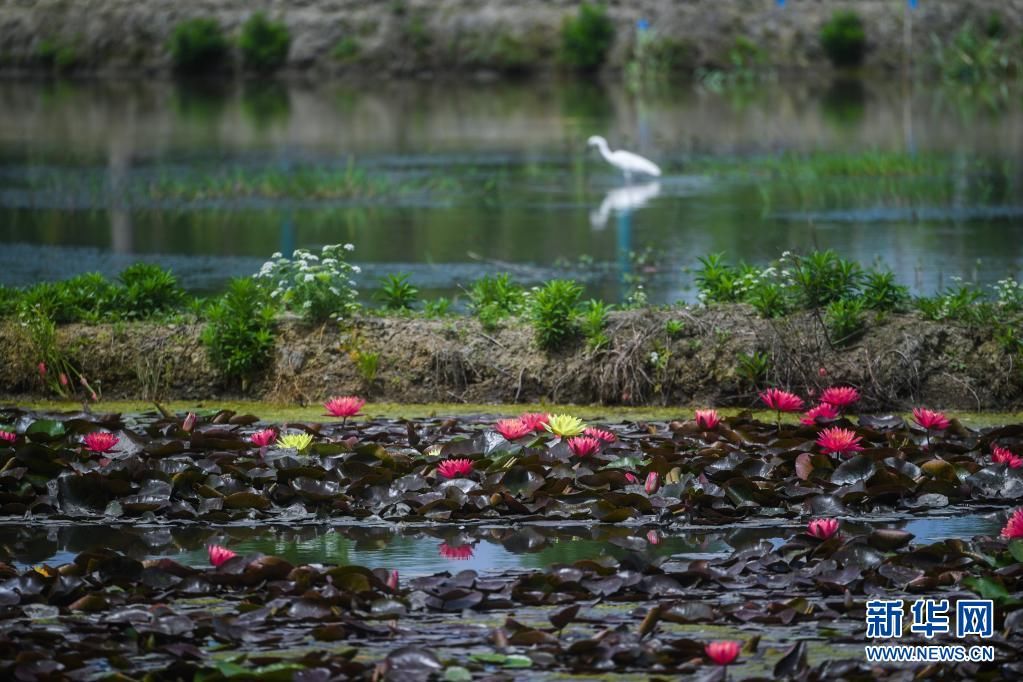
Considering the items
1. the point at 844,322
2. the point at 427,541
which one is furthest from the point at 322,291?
the point at 427,541

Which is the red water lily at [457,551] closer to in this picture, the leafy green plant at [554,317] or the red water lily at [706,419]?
the red water lily at [706,419]

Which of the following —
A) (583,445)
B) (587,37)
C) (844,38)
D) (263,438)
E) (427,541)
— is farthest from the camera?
(587,37)

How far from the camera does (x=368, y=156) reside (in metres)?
21.3

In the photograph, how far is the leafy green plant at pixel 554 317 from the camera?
8.44m

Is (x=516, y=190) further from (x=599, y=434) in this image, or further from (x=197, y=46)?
(x=197, y=46)

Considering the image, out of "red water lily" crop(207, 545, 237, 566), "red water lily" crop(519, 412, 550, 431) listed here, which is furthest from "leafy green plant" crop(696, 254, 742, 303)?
"red water lily" crop(207, 545, 237, 566)

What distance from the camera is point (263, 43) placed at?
40688 millimetres

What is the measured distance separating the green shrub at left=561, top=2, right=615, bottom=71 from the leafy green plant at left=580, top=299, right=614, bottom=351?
1251 inches

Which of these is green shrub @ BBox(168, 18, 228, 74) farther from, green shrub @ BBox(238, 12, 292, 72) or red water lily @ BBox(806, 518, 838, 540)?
red water lily @ BBox(806, 518, 838, 540)

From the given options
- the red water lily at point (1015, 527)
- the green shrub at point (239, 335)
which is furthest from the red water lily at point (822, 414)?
the green shrub at point (239, 335)

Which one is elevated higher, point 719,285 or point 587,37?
point 587,37

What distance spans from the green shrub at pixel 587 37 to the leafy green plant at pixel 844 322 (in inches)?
1255

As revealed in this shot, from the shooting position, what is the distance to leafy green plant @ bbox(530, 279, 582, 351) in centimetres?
844

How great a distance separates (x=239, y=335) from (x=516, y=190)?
9584mm
